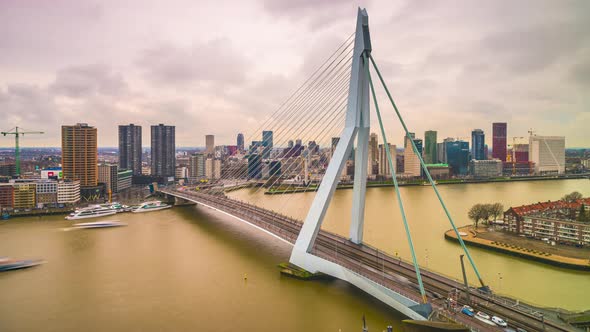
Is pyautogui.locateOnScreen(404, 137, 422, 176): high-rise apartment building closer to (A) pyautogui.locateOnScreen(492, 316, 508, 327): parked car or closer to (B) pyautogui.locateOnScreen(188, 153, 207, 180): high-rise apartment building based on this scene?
(B) pyautogui.locateOnScreen(188, 153, 207, 180): high-rise apartment building

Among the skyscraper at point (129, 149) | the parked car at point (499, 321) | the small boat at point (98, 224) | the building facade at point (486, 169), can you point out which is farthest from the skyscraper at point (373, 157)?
the parked car at point (499, 321)

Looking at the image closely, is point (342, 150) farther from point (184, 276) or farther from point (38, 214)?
point (38, 214)

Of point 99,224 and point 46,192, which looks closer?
point 99,224

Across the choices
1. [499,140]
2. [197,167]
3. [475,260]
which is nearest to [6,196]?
[475,260]

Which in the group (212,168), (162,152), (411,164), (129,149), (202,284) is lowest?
(202,284)

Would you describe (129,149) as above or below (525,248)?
above

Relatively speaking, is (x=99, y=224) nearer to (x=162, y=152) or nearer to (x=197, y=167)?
(x=197, y=167)
